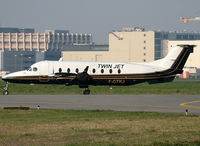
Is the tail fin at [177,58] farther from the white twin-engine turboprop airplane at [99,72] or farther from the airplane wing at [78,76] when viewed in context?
the airplane wing at [78,76]

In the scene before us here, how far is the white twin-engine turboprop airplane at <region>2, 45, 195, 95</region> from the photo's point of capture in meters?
52.4

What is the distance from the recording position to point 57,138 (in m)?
22.0

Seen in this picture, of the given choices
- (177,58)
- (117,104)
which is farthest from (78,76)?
Result: (117,104)

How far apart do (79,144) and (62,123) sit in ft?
24.2

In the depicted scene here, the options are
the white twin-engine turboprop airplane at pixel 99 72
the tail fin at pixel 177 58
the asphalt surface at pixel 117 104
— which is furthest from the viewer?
the tail fin at pixel 177 58

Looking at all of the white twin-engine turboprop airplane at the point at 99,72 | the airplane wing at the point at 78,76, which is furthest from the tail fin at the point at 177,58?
the airplane wing at the point at 78,76

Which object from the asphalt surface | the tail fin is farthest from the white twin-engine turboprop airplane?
the asphalt surface

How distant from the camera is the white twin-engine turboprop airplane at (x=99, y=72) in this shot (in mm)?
52406

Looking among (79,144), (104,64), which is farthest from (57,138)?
(104,64)

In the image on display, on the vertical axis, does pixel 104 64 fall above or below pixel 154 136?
above

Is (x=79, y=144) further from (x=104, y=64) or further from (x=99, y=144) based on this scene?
(x=104, y=64)

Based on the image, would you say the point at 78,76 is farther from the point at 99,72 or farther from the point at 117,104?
the point at 117,104

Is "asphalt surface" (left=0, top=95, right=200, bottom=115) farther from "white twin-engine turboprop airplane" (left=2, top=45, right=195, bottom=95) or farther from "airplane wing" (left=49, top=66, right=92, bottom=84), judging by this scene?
"white twin-engine turboprop airplane" (left=2, top=45, right=195, bottom=95)

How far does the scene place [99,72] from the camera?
53.4m
